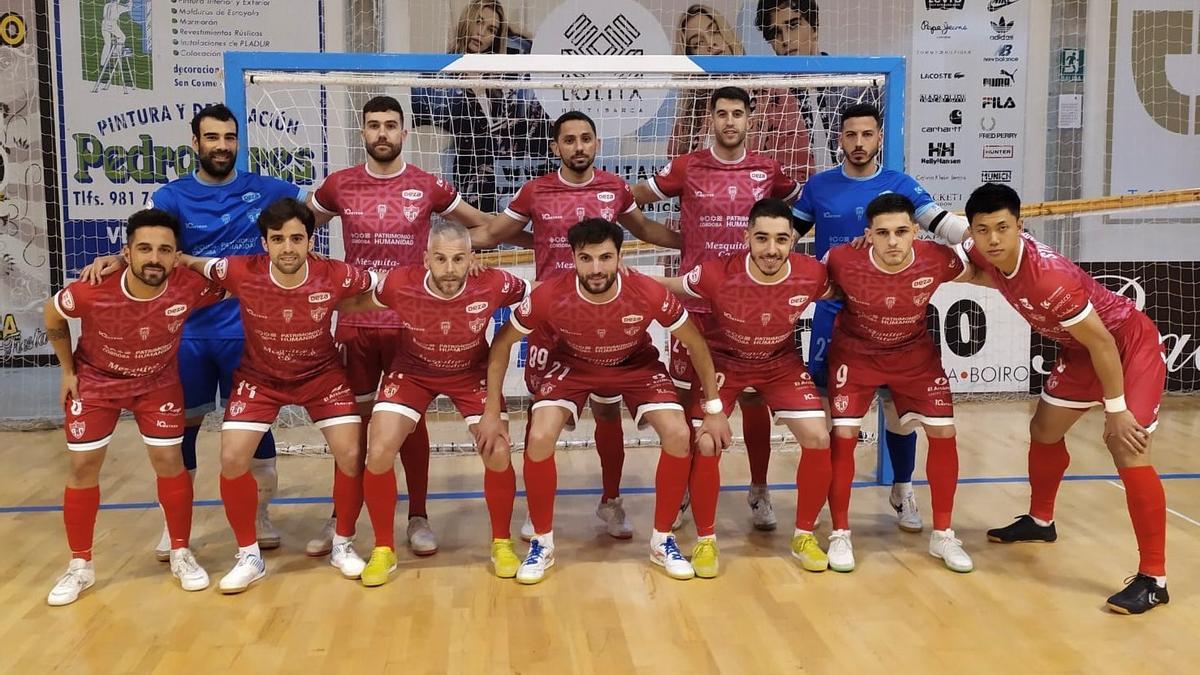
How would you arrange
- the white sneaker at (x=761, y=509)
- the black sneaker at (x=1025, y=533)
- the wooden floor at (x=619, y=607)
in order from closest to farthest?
the wooden floor at (x=619, y=607), the black sneaker at (x=1025, y=533), the white sneaker at (x=761, y=509)

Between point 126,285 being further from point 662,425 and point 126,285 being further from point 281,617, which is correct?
point 662,425

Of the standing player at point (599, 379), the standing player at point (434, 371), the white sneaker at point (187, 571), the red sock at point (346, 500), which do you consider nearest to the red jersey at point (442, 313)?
the standing player at point (434, 371)

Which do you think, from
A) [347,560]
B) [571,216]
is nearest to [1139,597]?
[571,216]

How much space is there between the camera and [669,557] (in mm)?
3752

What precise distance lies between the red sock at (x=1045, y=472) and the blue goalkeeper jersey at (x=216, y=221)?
129 inches

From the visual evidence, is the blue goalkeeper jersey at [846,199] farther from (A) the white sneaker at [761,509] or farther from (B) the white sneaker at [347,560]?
(B) the white sneaker at [347,560]

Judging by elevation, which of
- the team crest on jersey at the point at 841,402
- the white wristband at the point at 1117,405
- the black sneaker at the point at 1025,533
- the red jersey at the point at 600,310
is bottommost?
the black sneaker at the point at 1025,533

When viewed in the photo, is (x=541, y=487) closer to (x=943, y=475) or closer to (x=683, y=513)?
(x=683, y=513)

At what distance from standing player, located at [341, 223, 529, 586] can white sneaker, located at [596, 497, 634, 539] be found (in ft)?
1.89

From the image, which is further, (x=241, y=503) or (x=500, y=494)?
(x=500, y=494)

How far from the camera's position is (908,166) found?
24.6 feet

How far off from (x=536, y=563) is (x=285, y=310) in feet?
4.30

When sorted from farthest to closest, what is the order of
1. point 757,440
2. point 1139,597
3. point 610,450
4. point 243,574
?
point 757,440 → point 610,450 → point 243,574 → point 1139,597

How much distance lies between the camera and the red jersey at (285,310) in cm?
363
